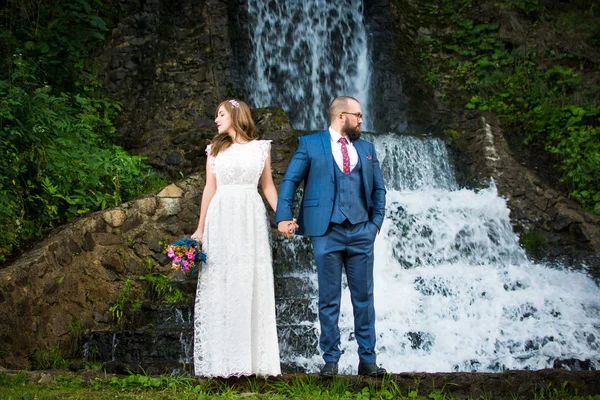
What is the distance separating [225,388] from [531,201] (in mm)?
7283

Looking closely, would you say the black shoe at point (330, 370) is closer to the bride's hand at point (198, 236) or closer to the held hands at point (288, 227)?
the held hands at point (288, 227)

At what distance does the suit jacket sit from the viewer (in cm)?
489

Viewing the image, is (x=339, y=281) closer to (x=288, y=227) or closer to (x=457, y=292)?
(x=288, y=227)

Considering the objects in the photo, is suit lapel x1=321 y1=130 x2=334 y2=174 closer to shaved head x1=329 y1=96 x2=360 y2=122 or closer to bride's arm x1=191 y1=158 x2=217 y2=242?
shaved head x1=329 y1=96 x2=360 y2=122

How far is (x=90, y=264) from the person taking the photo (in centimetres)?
792

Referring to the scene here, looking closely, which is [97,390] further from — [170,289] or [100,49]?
[100,49]

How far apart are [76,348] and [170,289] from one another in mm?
1360

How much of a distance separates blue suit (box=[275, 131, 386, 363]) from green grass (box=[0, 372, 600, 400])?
0.20 meters

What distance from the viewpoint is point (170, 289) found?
823 cm

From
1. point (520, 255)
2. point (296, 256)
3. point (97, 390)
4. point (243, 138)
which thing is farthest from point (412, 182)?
point (97, 390)

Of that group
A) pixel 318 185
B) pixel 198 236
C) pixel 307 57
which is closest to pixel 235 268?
pixel 198 236

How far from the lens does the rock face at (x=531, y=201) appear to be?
1011cm

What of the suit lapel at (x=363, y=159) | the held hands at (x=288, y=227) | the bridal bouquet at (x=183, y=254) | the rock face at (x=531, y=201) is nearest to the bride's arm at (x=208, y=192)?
the bridal bouquet at (x=183, y=254)

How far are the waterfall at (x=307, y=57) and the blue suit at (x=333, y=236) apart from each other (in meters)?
8.89
